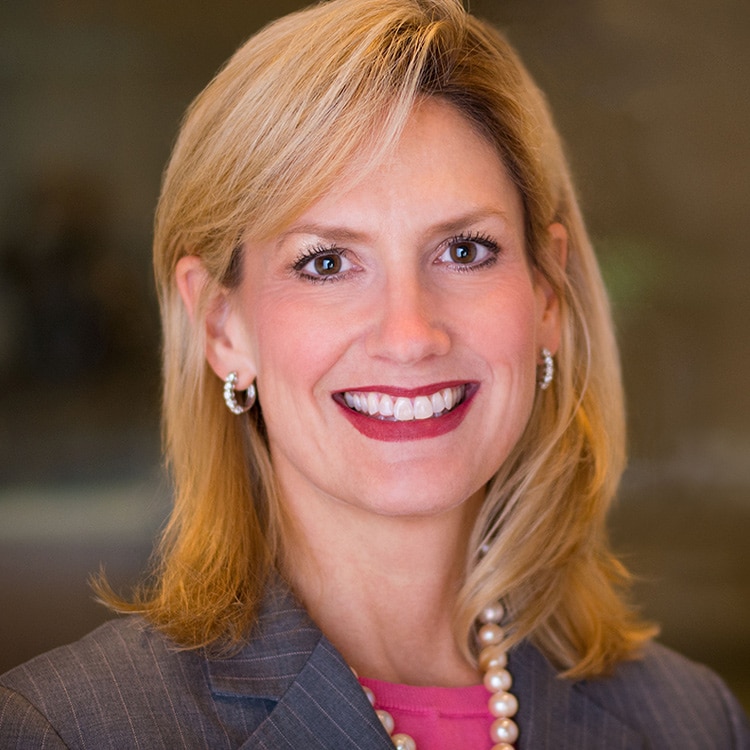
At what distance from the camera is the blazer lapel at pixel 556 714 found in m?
2.01

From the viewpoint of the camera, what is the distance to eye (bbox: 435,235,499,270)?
1.88 m

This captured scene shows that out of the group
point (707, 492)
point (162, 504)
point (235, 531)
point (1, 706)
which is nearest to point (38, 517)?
point (162, 504)

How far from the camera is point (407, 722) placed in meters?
1.94

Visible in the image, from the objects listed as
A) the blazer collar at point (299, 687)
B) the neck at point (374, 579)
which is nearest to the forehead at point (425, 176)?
the neck at point (374, 579)

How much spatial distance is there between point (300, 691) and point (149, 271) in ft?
3.88

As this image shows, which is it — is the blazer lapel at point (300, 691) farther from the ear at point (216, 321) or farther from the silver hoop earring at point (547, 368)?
the silver hoop earring at point (547, 368)

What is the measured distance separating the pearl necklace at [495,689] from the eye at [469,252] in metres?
0.66

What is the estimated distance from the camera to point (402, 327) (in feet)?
5.83

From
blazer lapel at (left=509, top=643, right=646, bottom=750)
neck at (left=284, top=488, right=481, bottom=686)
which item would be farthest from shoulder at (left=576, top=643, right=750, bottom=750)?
neck at (left=284, top=488, right=481, bottom=686)

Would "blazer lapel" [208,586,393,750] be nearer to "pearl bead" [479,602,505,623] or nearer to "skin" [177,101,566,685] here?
"skin" [177,101,566,685]

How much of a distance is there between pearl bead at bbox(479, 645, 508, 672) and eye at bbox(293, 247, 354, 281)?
0.76 m

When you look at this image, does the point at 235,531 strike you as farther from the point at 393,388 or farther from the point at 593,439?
the point at 593,439

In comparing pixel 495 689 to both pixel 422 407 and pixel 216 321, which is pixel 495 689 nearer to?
pixel 422 407

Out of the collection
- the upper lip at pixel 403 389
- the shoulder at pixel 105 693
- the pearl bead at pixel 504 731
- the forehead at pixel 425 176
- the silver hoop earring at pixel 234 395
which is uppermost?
the forehead at pixel 425 176
